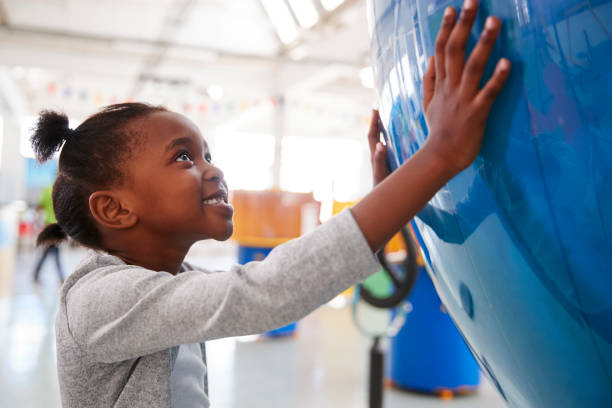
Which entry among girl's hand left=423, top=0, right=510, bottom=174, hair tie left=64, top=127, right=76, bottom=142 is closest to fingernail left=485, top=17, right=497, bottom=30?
girl's hand left=423, top=0, right=510, bottom=174

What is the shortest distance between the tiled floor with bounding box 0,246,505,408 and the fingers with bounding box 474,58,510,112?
2723 millimetres

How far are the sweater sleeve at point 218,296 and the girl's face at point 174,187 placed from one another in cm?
10

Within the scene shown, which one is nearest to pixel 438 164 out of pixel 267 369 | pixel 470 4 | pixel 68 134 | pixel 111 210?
pixel 470 4

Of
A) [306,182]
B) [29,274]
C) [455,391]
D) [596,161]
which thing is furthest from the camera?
[306,182]

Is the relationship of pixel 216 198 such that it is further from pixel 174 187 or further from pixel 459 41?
pixel 459 41

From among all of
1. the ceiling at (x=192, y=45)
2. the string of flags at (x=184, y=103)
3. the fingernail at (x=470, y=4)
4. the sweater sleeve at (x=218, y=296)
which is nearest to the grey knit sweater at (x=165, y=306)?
the sweater sleeve at (x=218, y=296)

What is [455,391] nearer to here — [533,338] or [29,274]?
[533,338]

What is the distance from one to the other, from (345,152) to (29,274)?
1077 cm

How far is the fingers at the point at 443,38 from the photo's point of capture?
1.63 feet

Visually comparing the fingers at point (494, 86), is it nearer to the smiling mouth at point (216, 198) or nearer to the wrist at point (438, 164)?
the wrist at point (438, 164)

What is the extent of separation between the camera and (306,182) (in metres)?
17.0

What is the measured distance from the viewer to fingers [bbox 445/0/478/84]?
18.8 inches

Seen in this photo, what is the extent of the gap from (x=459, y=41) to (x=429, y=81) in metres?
0.06

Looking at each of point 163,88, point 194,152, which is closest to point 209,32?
point 163,88
